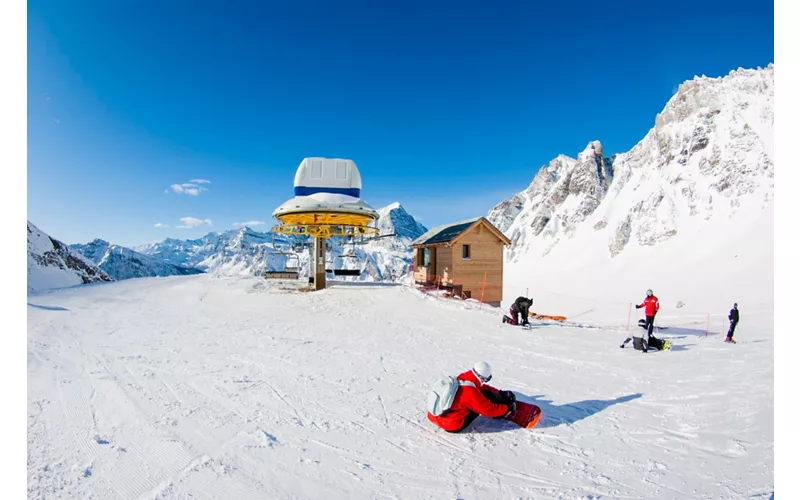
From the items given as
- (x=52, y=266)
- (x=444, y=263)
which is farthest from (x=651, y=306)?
(x=52, y=266)

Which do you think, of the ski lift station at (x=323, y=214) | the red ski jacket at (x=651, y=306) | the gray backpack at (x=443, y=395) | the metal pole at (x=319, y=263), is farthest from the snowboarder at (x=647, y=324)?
the metal pole at (x=319, y=263)

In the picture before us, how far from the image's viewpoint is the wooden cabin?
23438mm

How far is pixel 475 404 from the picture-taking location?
483 centimetres

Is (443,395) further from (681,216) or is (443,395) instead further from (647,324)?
(681,216)

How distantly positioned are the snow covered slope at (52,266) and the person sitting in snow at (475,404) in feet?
78.9

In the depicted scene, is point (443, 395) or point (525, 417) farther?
point (525, 417)

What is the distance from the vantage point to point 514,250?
333 ft

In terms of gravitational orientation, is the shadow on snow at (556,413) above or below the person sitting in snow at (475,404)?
below

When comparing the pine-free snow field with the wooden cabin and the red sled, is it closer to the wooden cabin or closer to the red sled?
the red sled

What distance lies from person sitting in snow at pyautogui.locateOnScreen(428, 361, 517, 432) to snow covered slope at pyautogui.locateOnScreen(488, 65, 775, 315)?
4111cm

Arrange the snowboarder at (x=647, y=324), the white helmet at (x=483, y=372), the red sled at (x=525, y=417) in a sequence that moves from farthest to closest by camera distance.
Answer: the snowboarder at (x=647, y=324)
the red sled at (x=525, y=417)
the white helmet at (x=483, y=372)

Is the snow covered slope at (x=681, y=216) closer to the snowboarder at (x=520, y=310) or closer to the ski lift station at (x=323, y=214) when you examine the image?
the snowboarder at (x=520, y=310)

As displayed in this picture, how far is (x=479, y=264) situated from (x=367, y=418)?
1946 centimetres

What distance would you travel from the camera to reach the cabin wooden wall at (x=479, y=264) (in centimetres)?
2350
